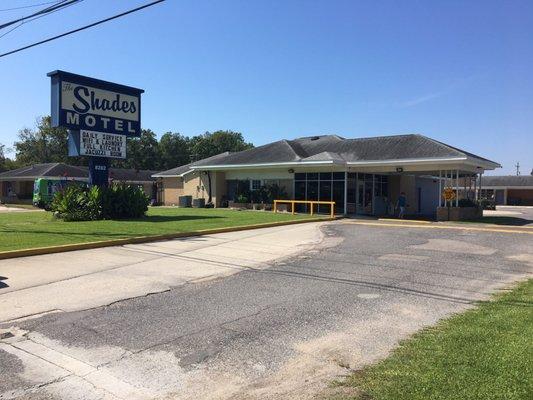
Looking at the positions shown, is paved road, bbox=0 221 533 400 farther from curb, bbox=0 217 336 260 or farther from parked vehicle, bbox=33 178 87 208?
parked vehicle, bbox=33 178 87 208

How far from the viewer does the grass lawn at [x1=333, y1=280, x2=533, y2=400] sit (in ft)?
13.4

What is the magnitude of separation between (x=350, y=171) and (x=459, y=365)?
82.3 feet

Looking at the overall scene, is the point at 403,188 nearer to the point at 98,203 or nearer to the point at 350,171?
the point at 350,171

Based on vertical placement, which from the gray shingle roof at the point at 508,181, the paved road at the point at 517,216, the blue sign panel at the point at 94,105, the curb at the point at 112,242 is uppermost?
the blue sign panel at the point at 94,105

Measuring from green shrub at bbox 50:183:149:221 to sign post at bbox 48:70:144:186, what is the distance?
1137 millimetres

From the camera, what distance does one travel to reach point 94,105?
22.3m

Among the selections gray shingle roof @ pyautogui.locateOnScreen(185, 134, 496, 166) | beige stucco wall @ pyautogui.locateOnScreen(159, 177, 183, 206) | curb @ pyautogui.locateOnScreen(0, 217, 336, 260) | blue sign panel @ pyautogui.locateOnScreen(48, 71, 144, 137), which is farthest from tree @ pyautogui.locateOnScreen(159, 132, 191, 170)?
curb @ pyautogui.locateOnScreen(0, 217, 336, 260)

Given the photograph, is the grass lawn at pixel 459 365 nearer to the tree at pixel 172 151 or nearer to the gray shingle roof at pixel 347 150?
the gray shingle roof at pixel 347 150

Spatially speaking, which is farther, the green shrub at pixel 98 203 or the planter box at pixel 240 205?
the planter box at pixel 240 205

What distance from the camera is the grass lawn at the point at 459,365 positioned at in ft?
13.4

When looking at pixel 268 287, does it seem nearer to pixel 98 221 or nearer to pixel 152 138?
pixel 98 221

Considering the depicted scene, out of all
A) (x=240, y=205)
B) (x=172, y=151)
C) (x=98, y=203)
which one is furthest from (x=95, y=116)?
(x=172, y=151)

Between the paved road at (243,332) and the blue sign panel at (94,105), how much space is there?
14490mm

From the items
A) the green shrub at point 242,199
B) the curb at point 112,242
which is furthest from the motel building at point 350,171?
the curb at point 112,242
